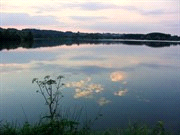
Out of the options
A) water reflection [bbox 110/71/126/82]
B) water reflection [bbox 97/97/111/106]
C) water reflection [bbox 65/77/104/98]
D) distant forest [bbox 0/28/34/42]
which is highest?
distant forest [bbox 0/28/34/42]

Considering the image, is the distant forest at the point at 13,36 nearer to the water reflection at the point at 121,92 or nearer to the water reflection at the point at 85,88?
the water reflection at the point at 85,88

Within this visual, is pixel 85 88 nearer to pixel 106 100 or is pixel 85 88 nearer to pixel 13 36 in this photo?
pixel 106 100

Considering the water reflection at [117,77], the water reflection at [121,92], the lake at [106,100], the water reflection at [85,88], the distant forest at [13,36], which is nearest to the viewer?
the lake at [106,100]

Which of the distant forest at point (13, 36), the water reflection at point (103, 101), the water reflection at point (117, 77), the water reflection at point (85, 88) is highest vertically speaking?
the distant forest at point (13, 36)

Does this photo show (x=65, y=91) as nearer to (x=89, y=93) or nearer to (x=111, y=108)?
(x=89, y=93)

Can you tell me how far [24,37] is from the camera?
89188 mm

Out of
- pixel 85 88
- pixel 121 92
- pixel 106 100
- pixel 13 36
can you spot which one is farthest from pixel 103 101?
pixel 13 36

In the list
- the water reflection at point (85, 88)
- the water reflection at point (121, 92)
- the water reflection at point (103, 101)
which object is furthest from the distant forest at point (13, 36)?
the water reflection at point (103, 101)

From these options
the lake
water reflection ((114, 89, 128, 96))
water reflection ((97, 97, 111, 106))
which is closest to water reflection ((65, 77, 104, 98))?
the lake

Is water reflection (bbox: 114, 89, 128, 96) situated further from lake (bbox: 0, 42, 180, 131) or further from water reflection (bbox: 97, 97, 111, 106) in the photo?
water reflection (bbox: 97, 97, 111, 106)

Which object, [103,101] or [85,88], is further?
[85,88]

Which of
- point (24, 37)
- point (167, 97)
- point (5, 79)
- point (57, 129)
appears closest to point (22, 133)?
point (57, 129)

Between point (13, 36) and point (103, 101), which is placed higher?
point (13, 36)

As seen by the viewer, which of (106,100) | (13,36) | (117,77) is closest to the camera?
(106,100)
